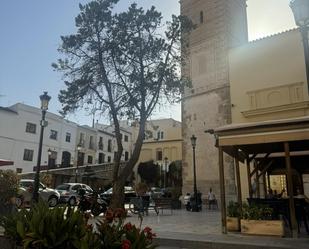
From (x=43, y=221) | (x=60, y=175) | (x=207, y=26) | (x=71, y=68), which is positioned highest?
(x=207, y=26)

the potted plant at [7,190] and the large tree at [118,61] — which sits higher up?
the large tree at [118,61]

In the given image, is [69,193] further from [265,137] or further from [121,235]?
[121,235]

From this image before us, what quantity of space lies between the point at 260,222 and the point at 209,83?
17720mm

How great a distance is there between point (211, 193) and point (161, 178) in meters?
28.0

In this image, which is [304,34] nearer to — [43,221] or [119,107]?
[43,221]

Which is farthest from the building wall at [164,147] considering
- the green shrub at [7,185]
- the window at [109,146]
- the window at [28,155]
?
the green shrub at [7,185]

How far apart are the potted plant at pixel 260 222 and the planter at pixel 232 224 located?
313 millimetres

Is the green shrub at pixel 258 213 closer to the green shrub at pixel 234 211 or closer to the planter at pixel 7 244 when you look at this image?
the green shrub at pixel 234 211

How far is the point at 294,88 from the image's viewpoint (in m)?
20.5

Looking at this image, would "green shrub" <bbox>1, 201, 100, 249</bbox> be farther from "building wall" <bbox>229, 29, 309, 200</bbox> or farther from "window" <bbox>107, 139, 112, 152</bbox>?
"window" <bbox>107, 139, 112, 152</bbox>

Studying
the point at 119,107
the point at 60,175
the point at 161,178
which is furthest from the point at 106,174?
the point at 119,107

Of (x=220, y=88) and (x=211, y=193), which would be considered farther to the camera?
(x=220, y=88)

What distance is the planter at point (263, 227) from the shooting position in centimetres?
865

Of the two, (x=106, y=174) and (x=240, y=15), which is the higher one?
(x=240, y=15)
